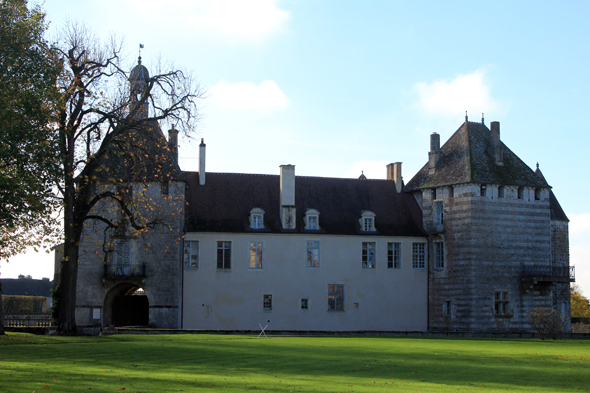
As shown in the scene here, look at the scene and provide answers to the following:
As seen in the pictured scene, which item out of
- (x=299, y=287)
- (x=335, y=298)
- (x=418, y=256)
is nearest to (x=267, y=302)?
(x=299, y=287)

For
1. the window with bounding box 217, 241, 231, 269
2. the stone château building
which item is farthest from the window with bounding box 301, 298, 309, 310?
the window with bounding box 217, 241, 231, 269

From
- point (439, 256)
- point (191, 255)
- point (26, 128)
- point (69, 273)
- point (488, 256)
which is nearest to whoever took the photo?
point (26, 128)

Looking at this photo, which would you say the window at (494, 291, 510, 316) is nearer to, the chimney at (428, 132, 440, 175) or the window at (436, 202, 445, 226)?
the window at (436, 202, 445, 226)

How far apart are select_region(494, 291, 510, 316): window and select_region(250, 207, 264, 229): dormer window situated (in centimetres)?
1284

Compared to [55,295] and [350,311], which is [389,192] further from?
[55,295]

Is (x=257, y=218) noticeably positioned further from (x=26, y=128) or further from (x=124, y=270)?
(x=26, y=128)

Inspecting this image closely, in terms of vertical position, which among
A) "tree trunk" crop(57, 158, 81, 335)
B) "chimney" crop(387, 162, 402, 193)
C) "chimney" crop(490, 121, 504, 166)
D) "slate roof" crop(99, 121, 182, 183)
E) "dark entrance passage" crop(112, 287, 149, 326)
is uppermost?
"chimney" crop(490, 121, 504, 166)

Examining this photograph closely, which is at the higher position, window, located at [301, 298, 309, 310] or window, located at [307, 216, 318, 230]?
window, located at [307, 216, 318, 230]

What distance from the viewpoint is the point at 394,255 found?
127ft

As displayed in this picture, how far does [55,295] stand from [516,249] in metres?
24.0

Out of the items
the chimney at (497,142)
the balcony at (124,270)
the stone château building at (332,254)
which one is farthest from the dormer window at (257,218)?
the chimney at (497,142)

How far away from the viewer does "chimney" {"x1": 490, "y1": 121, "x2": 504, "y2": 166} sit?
126 ft

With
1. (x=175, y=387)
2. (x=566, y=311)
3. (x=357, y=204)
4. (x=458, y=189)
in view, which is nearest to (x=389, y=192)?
(x=357, y=204)

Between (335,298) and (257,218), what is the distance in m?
6.00
